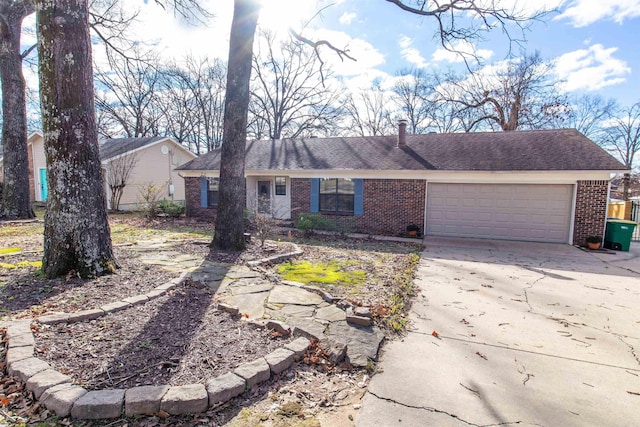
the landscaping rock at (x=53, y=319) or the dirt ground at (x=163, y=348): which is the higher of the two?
the landscaping rock at (x=53, y=319)

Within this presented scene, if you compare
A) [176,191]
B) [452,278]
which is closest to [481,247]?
[452,278]

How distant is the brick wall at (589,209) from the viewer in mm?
9336

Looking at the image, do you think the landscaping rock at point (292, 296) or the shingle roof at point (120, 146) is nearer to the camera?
the landscaping rock at point (292, 296)

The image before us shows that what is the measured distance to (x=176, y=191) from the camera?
2052cm

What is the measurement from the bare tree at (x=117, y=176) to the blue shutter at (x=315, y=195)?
33.3 ft

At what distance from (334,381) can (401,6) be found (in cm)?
837

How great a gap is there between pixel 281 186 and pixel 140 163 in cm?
913

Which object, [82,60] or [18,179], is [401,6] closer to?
[82,60]

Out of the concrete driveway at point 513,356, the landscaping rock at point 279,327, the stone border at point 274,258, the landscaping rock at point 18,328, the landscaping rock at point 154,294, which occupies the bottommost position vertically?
the concrete driveway at point 513,356

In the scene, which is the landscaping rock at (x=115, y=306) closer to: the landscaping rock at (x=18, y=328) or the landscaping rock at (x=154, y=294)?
the landscaping rock at (x=154, y=294)

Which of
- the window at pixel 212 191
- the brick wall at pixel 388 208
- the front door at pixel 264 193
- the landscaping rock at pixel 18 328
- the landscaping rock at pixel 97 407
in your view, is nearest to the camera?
the landscaping rock at pixel 97 407

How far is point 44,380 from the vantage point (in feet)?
7.54

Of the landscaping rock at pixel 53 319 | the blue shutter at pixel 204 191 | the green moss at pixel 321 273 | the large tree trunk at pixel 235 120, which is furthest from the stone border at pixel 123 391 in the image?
the blue shutter at pixel 204 191

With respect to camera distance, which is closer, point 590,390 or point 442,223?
point 590,390
